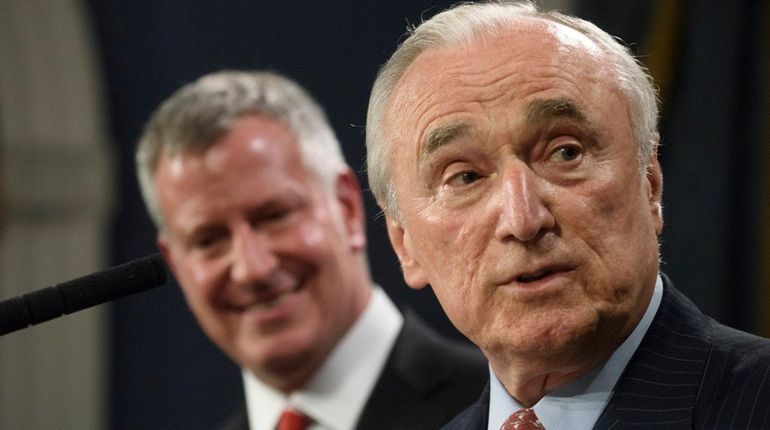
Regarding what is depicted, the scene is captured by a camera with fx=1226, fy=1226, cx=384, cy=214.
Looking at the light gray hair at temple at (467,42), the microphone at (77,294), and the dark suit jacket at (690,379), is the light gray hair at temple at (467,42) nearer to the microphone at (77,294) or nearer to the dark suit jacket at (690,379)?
the dark suit jacket at (690,379)

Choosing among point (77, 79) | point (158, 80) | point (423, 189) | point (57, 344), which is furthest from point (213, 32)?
point (423, 189)

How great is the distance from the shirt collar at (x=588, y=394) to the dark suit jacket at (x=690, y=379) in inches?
→ 0.8

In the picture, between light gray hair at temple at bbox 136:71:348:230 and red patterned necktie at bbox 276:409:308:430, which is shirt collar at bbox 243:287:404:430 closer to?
red patterned necktie at bbox 276:409:308:430

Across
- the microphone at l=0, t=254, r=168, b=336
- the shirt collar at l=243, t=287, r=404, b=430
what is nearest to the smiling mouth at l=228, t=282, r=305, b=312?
the shirt collar at l=243, t=287, r=404, b=430

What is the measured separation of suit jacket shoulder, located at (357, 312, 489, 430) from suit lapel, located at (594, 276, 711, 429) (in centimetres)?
82

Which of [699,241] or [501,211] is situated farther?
[699,241]

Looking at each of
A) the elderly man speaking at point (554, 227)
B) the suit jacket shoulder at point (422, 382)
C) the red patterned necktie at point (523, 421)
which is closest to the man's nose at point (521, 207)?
A: the elderly man speaking at point (554, 227)

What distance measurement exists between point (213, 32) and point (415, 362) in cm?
149

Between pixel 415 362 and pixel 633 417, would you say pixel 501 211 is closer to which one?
pixel 633 417

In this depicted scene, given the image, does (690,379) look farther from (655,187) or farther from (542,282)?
(655,187)

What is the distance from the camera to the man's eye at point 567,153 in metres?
1.66

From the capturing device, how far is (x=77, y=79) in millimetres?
4051

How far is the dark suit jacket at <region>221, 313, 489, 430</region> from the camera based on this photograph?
8.13 ft

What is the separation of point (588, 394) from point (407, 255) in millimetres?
393
